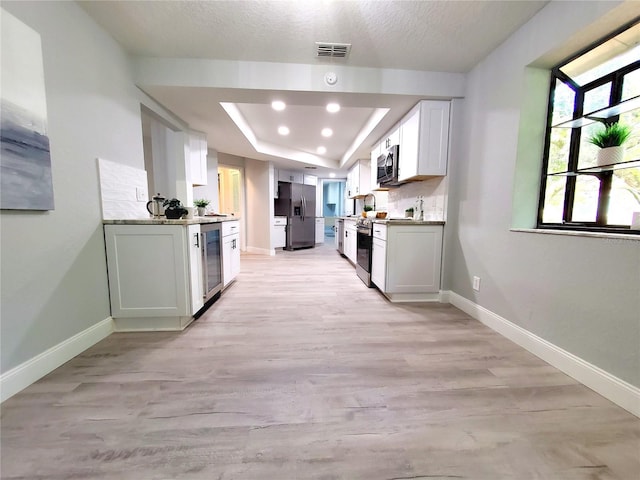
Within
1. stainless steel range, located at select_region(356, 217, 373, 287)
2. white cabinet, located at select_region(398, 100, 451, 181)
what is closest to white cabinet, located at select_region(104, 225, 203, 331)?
stainless steel range, located at select_region(356, 217, 373, 287)

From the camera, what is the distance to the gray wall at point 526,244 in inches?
50.7

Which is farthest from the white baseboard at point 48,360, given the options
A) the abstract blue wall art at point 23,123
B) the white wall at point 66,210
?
the abstract blue wall art at point 23,123

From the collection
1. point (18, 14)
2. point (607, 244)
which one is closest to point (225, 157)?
point (18, 14)

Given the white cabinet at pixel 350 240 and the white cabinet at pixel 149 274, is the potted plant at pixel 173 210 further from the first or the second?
the white cabinet at pixel 350 240

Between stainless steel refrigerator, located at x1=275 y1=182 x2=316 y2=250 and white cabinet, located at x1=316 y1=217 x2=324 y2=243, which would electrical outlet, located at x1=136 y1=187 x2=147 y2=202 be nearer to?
stainless steel refrigerator, located at x1=275 y1=182 x2=316 y2=250

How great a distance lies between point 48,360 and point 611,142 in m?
3.70

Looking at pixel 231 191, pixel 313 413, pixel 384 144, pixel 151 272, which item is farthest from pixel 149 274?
→ pixel 231 191

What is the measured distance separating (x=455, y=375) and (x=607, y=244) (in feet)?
3.67

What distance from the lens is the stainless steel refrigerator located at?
6.39m

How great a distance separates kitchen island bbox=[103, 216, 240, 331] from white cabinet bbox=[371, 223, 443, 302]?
198 centimetres

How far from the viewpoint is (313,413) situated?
1.18 meters

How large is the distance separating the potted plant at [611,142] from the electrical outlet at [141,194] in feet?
11.8

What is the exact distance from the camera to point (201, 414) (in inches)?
46.2

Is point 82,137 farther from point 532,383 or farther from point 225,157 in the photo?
point 225,157
